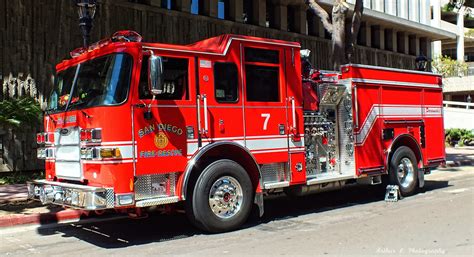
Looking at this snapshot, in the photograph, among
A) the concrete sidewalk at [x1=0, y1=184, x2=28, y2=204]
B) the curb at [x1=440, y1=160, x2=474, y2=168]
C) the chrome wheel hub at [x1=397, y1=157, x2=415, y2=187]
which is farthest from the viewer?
the curb at [x1=440, y1=160, x2=474, y2=168]

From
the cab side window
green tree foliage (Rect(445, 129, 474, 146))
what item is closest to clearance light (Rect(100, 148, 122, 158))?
the cab side window

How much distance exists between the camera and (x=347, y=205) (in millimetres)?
10133

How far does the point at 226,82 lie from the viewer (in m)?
7.75

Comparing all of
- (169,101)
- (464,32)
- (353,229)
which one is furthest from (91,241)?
(464,32)

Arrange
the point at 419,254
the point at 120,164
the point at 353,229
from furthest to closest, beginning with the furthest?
the point at 353,229, the point at 120,164, the point at 419,254

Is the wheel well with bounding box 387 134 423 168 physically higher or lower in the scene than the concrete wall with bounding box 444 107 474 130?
lower

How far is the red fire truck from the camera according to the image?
6684 millimetres

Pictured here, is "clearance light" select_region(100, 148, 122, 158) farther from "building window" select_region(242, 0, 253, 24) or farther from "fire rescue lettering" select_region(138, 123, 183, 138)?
"building window" select_region(242, 0, 253, 24)

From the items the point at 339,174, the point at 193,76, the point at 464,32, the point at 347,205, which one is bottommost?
the point at 347,205

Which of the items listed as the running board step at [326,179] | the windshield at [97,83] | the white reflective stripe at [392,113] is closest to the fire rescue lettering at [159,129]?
the windshield at [97,83]

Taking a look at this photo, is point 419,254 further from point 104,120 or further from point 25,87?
point 25,87

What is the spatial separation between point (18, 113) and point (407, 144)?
8306 millimetres

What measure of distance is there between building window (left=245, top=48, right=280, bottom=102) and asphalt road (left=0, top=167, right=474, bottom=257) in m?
2.09

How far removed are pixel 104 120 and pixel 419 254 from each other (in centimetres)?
423
